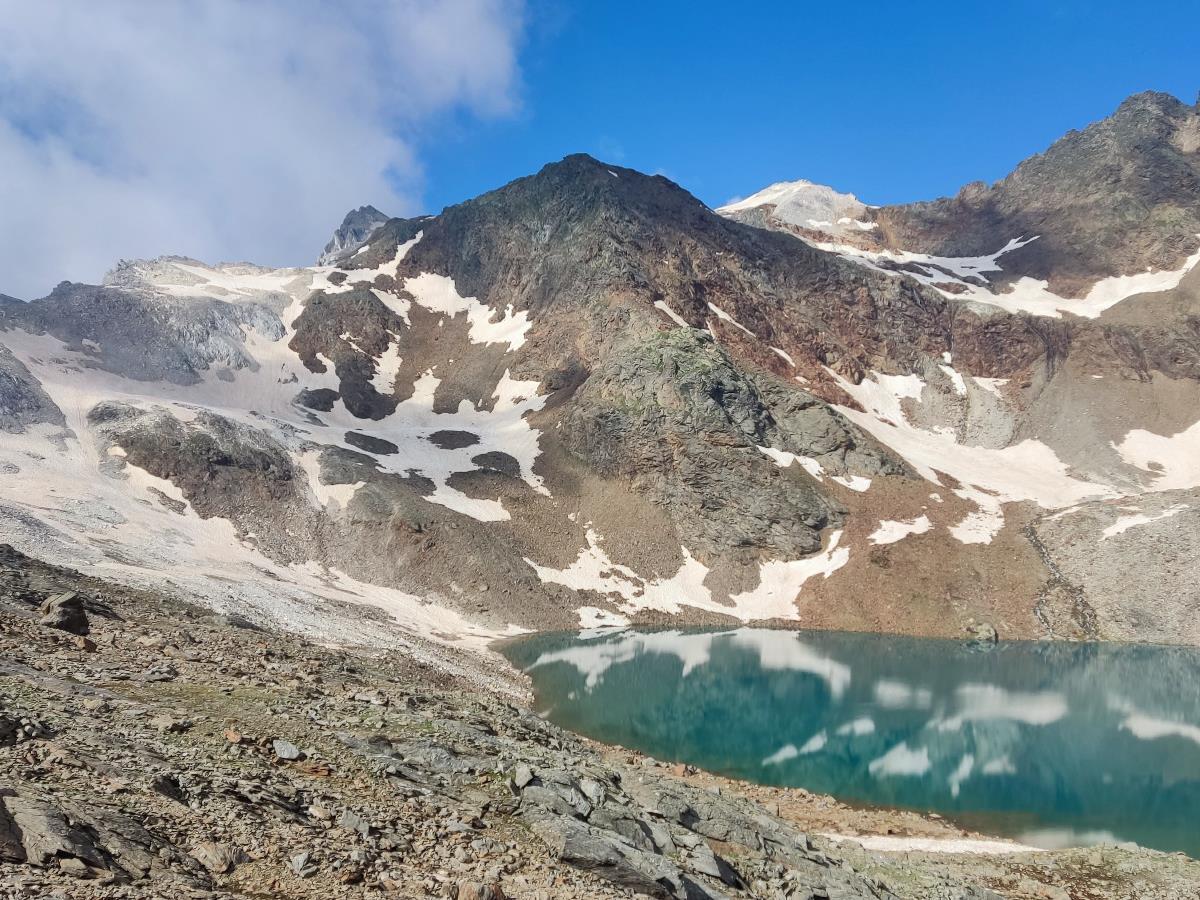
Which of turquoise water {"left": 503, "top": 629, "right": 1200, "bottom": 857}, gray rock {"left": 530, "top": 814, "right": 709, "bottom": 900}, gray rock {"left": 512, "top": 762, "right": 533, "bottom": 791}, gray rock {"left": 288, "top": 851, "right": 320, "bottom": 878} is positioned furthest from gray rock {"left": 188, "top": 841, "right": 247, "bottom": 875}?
turquoise water {"left": 503, "top": 629, "right": 1200, "bottom": 857}

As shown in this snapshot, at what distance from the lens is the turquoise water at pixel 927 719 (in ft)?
103

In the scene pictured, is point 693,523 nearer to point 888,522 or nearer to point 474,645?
point 888,522

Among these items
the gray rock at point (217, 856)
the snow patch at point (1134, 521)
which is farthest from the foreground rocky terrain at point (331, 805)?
the snow patch at point (1134, 521)

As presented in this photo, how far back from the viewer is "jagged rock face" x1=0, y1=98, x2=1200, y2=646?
2921 inches

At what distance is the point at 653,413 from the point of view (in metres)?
102

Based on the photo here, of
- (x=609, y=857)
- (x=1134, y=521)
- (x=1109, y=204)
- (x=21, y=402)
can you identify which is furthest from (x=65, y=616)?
(x=1109, y=204)

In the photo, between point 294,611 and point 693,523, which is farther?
point 693,523

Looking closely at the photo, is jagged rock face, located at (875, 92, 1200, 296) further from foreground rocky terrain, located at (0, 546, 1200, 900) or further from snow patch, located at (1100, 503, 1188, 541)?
foreground rocky terrain, located at (0, 546, 1200, 900)

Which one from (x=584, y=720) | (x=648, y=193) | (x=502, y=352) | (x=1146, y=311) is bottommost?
(x=584, y=720)

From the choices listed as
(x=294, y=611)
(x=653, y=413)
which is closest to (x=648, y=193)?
(x=653, y=413)

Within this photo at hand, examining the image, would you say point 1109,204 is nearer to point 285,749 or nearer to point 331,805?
point 285,749

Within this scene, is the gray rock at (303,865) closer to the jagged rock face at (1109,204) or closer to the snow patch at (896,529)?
→ the snow patch at (896,529)

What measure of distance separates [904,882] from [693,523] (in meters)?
73.9

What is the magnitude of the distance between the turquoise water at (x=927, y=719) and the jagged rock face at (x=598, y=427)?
11.5 metres
